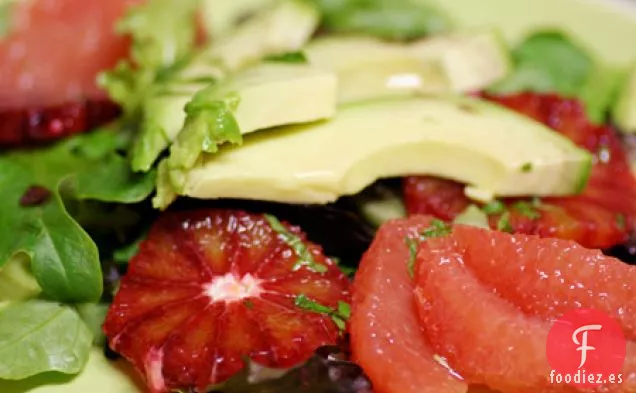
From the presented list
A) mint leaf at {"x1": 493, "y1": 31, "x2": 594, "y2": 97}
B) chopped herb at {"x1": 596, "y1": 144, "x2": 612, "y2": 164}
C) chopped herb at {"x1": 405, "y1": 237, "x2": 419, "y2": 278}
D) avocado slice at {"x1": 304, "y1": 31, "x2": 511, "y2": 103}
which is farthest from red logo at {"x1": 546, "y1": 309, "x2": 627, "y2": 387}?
mint leaf at {"x1": 493, "y1": 31, "x2": 594, "y2": 97}

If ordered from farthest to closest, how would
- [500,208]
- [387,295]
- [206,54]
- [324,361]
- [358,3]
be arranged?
[358,3] < [206,54] < [500,208] < [387,295] < [324,361]

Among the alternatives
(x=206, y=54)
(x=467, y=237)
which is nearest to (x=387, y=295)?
(x=467, y=237)

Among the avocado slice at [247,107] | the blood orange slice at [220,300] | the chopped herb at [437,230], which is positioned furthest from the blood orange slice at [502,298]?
the avocado slice at [247,107]

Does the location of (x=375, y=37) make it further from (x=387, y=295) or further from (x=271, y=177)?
(x=387, y=295)

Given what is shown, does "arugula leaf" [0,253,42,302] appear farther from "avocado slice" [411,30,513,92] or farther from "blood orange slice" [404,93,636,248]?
"avocado slice" [411,30,513,92]

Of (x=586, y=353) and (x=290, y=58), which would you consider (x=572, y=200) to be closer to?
(x=586, y=353)

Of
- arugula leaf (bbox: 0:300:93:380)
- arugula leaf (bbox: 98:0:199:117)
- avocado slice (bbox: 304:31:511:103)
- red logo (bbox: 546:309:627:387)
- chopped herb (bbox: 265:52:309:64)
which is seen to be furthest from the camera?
arugula leaf (bbox: 98:0:199:117)

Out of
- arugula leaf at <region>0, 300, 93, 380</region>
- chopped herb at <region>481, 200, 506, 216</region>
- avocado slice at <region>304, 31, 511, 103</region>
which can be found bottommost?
arugula leaf at <region>0, 300, 93, 380</region>

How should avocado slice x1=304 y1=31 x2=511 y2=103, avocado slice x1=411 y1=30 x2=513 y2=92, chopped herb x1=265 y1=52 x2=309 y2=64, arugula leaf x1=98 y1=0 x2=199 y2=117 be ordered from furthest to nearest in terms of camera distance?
arugula leaf x1=98 y1=0 x2=199 y2=117 < avocado slice x1=411 y1=30 x2=513 y2=92 < avocado slice x1=304 y1=31 x2=511 y2=103 < chopped herb x1=265 y1=52 x2=309 y2=64
